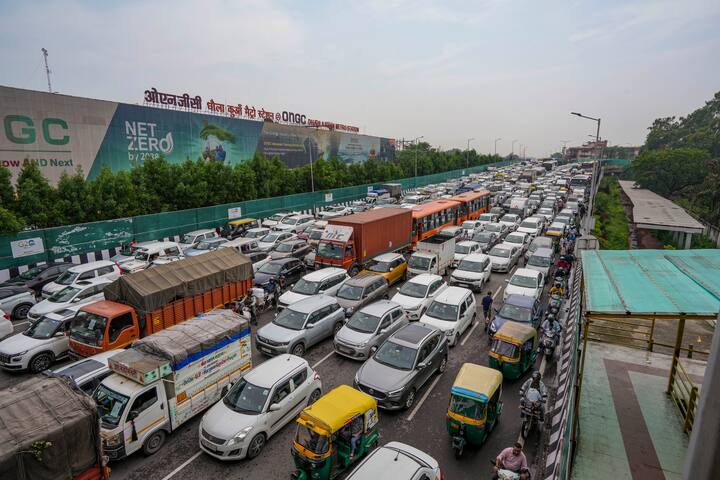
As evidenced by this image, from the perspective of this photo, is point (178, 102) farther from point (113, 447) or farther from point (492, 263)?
point (113, 447)

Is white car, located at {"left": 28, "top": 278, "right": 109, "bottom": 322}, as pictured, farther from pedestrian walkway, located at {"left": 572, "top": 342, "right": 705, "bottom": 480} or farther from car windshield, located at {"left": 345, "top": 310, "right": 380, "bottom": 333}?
pedestrian walkway, located at {"left": 572, "top": 342, "right": 705, "bottom": 480}

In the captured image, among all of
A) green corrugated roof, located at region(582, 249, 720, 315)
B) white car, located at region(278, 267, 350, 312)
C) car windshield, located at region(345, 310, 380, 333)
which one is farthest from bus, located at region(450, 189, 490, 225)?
green corrugated roof, located at region(582, 249, 720, 315)

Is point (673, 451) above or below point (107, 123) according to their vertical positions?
below

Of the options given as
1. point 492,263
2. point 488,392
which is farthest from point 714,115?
point 488,392

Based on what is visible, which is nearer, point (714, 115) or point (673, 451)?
point (673, 451)

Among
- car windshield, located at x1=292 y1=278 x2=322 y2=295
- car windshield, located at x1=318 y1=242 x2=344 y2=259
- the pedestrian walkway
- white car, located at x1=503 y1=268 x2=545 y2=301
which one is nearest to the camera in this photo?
the pedestrian walkway

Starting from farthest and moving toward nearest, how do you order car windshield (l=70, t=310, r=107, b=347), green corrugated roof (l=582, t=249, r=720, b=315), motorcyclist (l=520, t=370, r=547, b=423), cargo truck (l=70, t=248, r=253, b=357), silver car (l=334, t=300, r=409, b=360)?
silver car (l=334, t=300, r=409, b=360) < cargo truck (l=70, t=248, r=253, b=357) < car windshield (l=70, t=310, r=107, b=347) < motorcyclist (l=520, t=370, r=547, b=423) < green corrugated roof (l=582, t=249, r=720, b=315)
